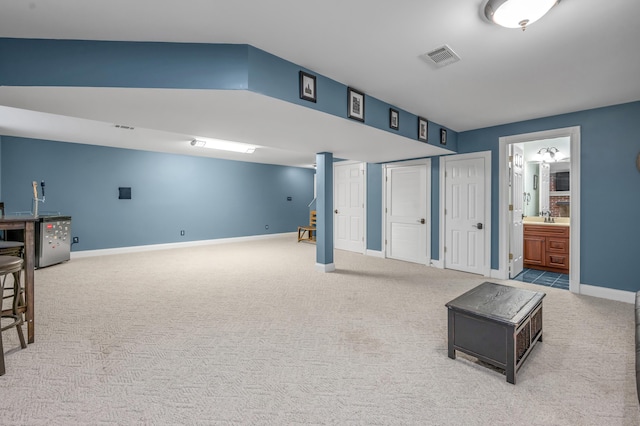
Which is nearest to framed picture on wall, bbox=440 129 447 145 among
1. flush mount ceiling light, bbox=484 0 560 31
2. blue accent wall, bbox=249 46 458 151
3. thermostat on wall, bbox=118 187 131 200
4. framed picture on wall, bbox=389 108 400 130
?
blue accent wall, bbox=249 46 458 151

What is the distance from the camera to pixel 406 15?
6.19 feet

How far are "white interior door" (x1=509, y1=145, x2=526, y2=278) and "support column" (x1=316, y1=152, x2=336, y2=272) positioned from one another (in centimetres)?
285

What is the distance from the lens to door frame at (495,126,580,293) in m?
3.75

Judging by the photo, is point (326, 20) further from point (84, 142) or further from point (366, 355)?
point (84, 142)

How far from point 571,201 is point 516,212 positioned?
917 millimetres

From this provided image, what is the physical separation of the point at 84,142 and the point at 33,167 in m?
0.94

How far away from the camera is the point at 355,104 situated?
3080 millimetres

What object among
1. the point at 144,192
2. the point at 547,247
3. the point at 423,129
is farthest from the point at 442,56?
the point at 144,192

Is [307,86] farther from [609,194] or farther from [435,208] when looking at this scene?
[609,194]

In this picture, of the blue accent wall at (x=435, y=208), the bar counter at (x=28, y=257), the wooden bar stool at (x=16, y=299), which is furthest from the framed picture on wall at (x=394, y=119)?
the wooden bar stool at (x=16, y=299)

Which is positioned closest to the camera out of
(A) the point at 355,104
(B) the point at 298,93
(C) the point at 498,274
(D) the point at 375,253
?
(B) the point at 298,93

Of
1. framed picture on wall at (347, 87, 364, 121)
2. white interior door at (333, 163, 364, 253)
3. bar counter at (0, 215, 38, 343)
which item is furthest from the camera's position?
white interior door at (333, 163, 364, 253)

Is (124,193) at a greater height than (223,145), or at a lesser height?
lesser

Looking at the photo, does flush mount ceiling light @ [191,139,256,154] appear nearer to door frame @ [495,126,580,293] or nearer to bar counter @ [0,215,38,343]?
bar counter @ [0,215,38,343]
